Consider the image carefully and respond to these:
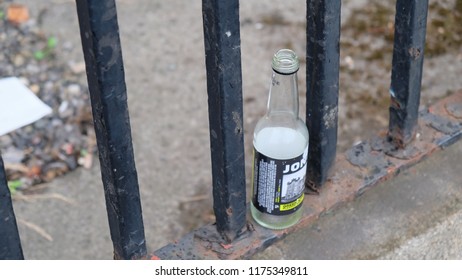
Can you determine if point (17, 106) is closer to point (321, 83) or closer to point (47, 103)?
point (47, 103)

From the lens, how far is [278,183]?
1.76 metres

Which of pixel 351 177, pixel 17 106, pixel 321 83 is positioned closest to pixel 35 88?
pixel 17 106

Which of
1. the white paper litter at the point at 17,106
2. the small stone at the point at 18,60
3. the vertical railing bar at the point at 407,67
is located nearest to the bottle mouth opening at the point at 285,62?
the vertical railing bar at the point at 407,67

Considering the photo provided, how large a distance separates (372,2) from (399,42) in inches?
70.9

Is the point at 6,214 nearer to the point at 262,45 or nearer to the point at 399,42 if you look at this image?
the point at 399,42

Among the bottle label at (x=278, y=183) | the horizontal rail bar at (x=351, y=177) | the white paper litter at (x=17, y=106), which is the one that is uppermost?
the bottle label at (x=278, y=183)

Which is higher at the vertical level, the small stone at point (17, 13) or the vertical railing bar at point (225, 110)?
the vertical railing bar at point (225, 110)

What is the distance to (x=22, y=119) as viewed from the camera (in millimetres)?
2701

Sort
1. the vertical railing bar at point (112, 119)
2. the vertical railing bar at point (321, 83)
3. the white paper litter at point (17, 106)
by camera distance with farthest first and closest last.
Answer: the white paper litter at point (17, 106)
the vertical railing bar at point (321, 83)
the vertical railing bar at point (112, 119)

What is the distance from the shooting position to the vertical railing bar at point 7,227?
141cm

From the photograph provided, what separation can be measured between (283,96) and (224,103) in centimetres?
27

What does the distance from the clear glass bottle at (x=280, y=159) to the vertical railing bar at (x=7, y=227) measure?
0.53 meters

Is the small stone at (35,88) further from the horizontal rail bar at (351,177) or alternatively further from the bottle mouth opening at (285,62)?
the bottle mouth opening at (285,62)

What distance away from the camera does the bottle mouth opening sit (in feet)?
5.43
